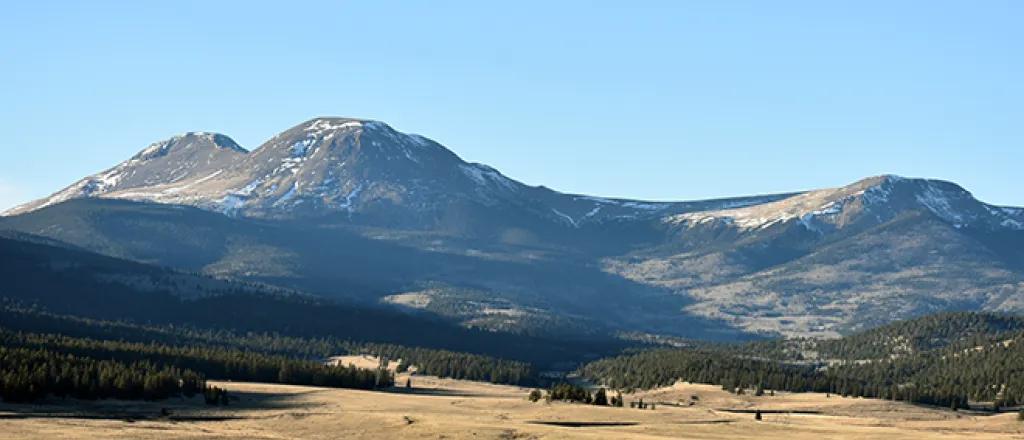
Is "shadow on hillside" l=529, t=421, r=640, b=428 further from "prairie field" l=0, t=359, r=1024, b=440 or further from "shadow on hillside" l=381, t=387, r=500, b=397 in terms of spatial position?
"shadow on hillside" l=381, t=387, r=500, b=397

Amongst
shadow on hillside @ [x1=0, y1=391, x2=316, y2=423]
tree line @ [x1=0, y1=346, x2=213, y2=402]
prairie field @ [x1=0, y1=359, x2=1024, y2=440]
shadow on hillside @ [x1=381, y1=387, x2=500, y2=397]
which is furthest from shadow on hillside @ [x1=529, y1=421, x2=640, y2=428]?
shadow on hillside @ [x1=381, y1=387, x2=500, y2=397]

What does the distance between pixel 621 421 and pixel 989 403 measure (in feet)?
289

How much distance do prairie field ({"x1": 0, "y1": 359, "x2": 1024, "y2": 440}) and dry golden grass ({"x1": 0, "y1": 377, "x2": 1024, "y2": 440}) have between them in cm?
11

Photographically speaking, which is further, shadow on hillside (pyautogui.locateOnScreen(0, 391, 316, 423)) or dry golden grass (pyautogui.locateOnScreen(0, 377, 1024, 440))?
shadow on hillside (pyautogui.locateOnScreen(0, 391, 316, 423))

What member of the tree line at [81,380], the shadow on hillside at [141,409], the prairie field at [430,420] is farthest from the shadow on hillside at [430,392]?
the shadow on hillside at [141,409]

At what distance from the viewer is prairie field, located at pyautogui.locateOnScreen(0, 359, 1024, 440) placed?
352ft

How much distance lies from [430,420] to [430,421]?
3.71ft

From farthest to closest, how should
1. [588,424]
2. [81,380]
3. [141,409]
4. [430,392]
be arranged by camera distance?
[430,392] < [81,380] < [141,409] < [588,424]

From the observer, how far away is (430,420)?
118875 millimetres

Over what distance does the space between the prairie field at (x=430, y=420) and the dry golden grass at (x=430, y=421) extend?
0.11 meters

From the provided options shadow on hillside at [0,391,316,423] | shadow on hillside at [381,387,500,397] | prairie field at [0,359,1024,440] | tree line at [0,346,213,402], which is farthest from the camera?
shadow on hillside at [381,387,500,397]

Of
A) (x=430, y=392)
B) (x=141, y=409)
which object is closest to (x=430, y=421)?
(x=141, y=409)

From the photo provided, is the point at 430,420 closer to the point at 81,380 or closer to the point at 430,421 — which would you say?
Result: the point at 430,421

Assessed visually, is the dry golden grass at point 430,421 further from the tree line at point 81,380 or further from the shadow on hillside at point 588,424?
the tree line at point 81,380
